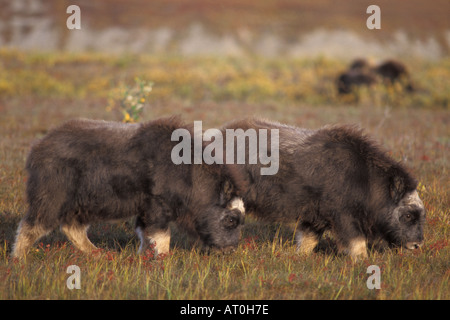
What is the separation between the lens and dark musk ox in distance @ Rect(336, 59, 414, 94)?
26141 millimetres

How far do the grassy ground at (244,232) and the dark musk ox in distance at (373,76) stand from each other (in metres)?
0.74

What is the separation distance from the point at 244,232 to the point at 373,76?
810 inches

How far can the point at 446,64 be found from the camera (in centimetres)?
3609

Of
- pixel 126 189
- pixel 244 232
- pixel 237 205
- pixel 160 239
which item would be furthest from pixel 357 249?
pixel 126 189

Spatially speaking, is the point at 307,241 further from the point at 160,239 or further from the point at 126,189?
the point at 126,189

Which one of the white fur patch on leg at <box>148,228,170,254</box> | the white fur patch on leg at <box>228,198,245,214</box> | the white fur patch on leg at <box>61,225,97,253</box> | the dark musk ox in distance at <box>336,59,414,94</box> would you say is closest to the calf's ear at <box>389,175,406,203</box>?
the white fur patch on leg at <box>228,198,245,214</box>

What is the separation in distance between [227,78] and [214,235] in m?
25.2

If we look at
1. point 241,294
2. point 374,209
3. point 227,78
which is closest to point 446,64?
point 227,78

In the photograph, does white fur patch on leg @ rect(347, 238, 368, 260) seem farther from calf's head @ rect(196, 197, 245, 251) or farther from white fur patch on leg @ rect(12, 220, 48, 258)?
white fur patch on leg @ rect(12, 220, 48, 258)

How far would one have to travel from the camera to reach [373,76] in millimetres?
26422

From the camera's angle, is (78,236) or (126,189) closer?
(126,189)

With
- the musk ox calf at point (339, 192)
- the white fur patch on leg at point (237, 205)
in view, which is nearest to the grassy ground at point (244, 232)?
the musk ox calf at point (339, 192)

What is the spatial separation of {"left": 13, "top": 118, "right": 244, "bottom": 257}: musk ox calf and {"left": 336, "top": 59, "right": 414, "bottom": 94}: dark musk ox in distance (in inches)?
820
